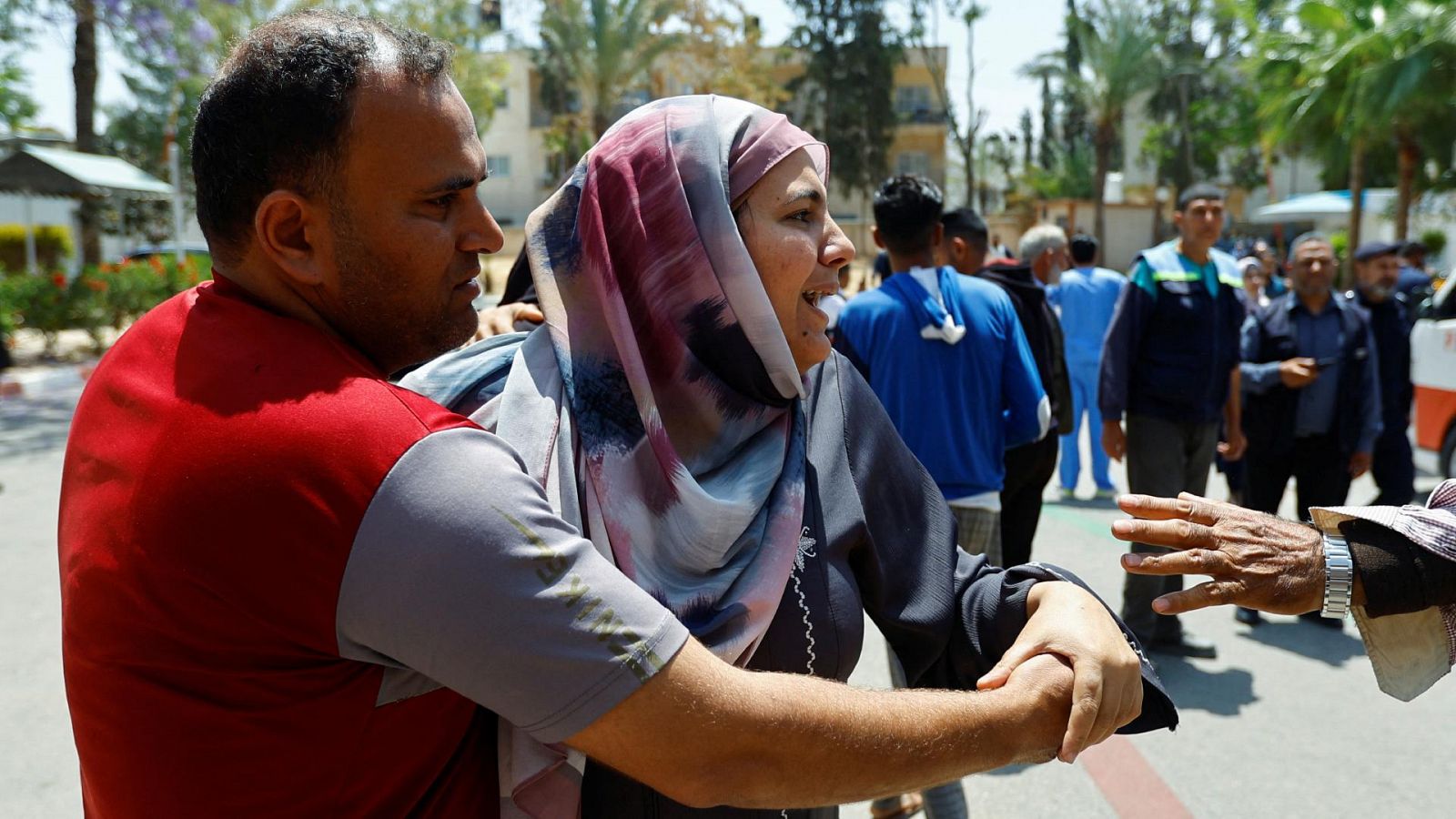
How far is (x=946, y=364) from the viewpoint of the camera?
13.0 ft

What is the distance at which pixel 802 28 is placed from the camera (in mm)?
41656

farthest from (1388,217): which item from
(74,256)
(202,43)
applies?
(74,256)

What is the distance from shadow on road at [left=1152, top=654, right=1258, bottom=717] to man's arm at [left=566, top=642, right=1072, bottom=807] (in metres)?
3.42

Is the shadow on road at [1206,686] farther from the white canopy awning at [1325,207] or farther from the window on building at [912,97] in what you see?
the window on building at [912,97]

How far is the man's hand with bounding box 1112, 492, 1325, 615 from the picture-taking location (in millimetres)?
1847

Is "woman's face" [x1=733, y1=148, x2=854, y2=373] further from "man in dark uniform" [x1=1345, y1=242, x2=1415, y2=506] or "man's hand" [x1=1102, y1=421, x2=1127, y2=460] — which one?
"man in dark uniform" [x1=1345, y1=242, x2=1415, y2=506]

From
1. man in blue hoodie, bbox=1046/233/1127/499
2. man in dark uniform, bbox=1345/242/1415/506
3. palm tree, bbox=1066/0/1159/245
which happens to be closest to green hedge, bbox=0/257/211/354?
man in blue hoodie, bbox=1046/233/1127/499

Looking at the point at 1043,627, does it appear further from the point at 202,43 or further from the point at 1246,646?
the point at 202,43

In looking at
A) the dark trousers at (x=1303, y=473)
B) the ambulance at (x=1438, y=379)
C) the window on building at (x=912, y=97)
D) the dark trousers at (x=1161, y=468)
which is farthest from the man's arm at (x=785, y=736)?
the window on building at (x=912, y=97)

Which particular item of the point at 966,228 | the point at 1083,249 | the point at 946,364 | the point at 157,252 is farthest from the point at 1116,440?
the point at 157,252

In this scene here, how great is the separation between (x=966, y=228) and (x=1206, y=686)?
236 centimetres

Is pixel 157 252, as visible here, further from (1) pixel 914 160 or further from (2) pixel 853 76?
(1) pixel 914 160

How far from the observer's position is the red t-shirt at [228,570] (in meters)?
1.07

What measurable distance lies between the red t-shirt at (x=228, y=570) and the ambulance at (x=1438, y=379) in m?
8.22
